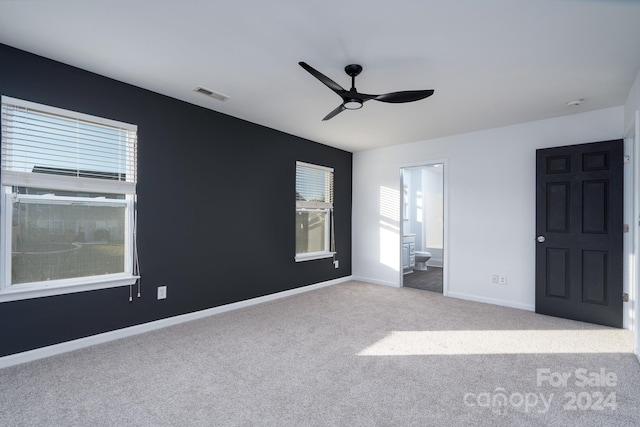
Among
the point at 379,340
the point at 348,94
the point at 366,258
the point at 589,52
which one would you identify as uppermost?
the point at 589,52

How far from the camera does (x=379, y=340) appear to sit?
9.95 ft

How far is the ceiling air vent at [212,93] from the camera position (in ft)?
10.7

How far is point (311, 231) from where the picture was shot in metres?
5.31

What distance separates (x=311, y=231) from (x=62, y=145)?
343 cm

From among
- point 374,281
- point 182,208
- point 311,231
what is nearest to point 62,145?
point 182,208

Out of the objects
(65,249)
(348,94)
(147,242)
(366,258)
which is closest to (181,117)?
(147,242)

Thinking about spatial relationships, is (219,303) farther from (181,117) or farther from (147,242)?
(181,117)

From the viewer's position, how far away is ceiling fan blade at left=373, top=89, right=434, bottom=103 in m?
2.52

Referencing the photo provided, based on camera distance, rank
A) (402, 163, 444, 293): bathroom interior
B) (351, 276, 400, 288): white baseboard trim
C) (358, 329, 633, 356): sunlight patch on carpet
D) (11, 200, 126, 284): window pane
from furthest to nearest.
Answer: (402, 163, 444, 293): bathroom interior < (351, 276, 400, 288): white baseboard trim < (358, 329, 633, 356): sunlight patch on carpet < (11, 200, 126, 284): window pane

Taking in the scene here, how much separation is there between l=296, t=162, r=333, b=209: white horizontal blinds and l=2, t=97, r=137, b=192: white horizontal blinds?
2.43m

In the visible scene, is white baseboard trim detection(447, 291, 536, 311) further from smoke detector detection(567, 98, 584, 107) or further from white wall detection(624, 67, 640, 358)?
smoke detector detection(567, 98, 584, 107)

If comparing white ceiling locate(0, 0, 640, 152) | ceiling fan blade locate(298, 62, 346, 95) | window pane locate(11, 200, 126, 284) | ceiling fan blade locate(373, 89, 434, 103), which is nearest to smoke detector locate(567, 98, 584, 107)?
white ceiling locate(0, 0, 640, 152)

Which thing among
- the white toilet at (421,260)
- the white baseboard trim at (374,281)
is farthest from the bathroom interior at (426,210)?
the white baseboard trim at (374,281)

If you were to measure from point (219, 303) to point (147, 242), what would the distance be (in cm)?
115
